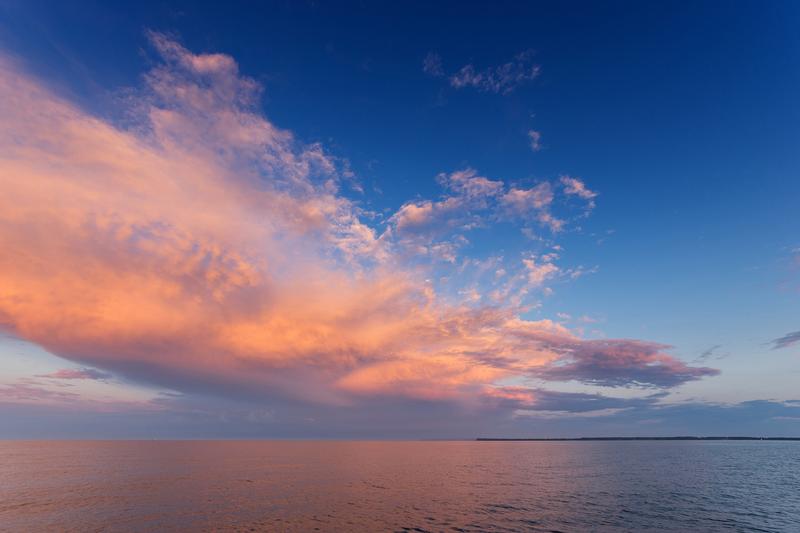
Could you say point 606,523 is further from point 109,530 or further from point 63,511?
point 63,511

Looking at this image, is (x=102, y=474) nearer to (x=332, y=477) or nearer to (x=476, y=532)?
(x=332, y=477)

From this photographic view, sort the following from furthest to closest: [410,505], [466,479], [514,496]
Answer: [466,479]
[514,496]
[410,505]

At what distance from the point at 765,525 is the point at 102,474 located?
124828 mm

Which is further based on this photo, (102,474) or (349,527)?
(102,474)

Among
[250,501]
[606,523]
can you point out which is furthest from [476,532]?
[250,501]

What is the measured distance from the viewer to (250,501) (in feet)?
209

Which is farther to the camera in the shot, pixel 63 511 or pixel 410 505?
pixel 410 505

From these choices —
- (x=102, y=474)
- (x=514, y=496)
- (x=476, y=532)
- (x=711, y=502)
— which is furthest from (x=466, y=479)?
(x=102, y=474)

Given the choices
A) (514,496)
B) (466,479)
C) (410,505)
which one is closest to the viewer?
(410,505)

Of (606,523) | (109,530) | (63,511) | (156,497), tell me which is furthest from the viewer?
(156,497)

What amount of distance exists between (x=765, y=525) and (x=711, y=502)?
16.6m

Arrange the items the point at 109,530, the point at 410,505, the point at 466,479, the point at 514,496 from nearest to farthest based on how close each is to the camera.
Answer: the point at 109,530
the point at 410,505
the point at 514,496
the point at 466,479

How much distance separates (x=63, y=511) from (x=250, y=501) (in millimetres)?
23127

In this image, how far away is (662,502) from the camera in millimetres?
65625
